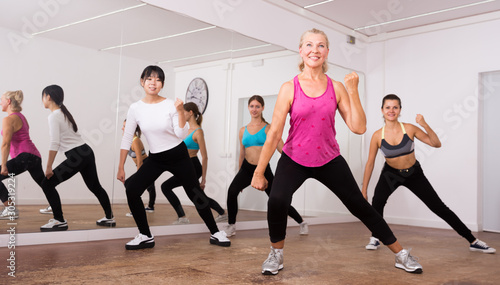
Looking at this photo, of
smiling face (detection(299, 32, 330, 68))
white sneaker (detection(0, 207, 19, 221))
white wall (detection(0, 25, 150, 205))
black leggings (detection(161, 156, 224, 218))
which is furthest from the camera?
black leggings (detection(161, 156, 224, 218))

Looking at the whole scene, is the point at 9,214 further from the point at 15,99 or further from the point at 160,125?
the point at 160,125

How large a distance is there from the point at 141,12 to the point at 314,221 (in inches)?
144

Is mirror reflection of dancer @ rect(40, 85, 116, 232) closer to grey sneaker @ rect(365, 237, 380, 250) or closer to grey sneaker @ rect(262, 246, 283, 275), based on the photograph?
grey sneaker @ rect(262, 246, 283, 275)

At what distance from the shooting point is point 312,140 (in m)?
2.60

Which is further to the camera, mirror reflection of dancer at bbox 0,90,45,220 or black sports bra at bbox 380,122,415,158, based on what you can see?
black sports bra at bbox 380,122,415,158

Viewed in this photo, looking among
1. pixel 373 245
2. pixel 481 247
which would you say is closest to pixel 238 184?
pixel 373 245

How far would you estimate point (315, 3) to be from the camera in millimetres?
5969

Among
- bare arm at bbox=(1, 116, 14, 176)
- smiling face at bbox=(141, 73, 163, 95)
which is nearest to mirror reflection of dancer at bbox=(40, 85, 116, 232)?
bare arm at bbox=(1, 116, 14, 176)

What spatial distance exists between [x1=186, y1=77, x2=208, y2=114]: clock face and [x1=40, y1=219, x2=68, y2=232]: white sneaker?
1.66m

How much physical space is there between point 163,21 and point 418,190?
2.78m

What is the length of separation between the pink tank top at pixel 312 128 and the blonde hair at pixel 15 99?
2085 mm

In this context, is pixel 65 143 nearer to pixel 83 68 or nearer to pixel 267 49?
pixel 83 68

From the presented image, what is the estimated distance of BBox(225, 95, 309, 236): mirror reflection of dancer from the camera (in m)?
4.45

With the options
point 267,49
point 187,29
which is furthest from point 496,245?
point 187,29
